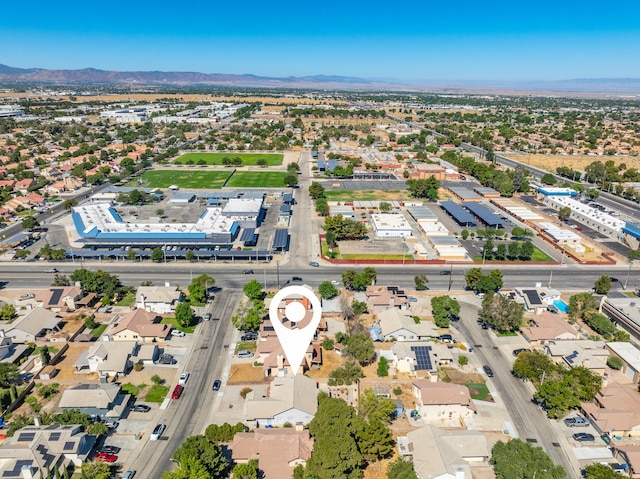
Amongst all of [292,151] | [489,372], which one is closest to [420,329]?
[489,372]

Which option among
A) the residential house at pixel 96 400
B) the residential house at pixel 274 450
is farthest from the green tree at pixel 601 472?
the residential house at pixel 96 400

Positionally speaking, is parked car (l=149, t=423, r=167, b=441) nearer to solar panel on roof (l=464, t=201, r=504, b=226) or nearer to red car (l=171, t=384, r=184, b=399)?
red car (l=171, t=384, r=184, b=399)

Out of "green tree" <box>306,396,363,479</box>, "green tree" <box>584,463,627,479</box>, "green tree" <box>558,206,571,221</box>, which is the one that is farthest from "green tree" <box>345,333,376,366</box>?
"green tree" <box>558,206,571,221</box>

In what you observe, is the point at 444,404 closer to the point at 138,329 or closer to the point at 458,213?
the point at 138,329

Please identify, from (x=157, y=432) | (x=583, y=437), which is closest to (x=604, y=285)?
(x=583, y=437)

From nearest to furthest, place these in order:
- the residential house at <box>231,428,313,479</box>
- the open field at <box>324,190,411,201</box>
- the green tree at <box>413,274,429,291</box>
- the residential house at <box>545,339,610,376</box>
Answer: the residential house at <box>231,428,313,479</box>
the residential house at <box>545,339,610,376</box>
the green tree at <box>413,274,429,291</box>
the open field at <box>324,190,411,201</box>

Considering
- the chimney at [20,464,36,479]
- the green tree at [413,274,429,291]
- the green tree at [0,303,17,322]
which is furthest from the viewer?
the green tree at [413,274,429,291]

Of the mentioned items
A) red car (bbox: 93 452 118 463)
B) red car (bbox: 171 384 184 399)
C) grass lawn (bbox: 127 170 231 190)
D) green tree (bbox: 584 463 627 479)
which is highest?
Result: green tree (bbox: 584 463 627 479)
